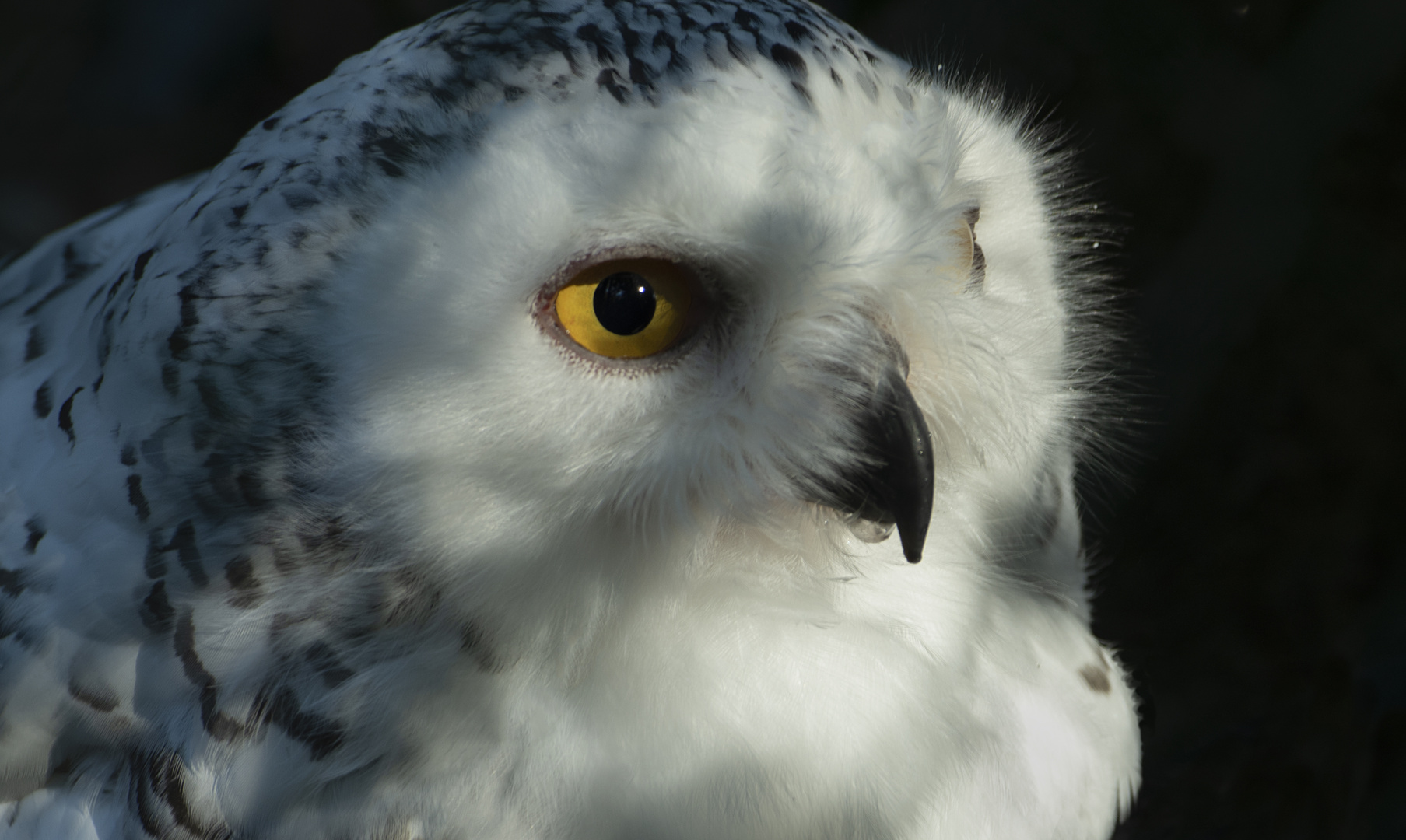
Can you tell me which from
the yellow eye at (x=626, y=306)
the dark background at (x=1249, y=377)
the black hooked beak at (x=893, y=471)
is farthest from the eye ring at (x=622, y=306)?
the dark background at (x=1249, y=377)

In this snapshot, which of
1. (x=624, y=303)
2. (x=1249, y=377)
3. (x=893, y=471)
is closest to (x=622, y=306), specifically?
(x=624, y=303)

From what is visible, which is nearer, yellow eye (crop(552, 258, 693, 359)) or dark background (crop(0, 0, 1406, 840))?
yellow eye (crop(552, 258, 693, 359))

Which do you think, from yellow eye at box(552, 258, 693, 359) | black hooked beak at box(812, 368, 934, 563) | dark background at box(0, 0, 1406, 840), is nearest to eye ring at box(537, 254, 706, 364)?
yellow eye at box(552, 258, 693, 359)

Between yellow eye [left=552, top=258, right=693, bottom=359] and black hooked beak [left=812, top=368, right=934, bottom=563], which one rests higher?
yellow eye [left=552, top=258, right=693, bottom=359]

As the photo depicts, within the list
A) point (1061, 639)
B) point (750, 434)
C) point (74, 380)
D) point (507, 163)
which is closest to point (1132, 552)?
point (1061, 639)

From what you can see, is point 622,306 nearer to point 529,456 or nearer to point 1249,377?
point 529,456

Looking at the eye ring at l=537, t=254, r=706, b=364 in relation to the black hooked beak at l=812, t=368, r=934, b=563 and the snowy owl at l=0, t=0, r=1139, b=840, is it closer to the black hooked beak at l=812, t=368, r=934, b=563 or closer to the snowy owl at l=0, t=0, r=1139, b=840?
the snowy owl at l=0, t=0, r=1139, b=840

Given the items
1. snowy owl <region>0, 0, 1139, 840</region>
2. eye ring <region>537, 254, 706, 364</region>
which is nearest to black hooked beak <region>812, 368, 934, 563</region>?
snowy owl <region>0, 0, 1139, 840</region>
